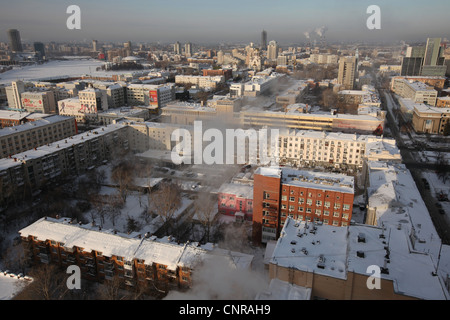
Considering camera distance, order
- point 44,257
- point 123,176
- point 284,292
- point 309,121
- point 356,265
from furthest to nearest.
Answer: point 309,121
point 123,176
point 44,257
point 356,265
point 284,292

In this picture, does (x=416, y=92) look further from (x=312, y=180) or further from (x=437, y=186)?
(x=312, y=180)

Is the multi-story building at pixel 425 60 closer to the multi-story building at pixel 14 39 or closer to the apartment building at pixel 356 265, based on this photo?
the apartment building at pixel 356 265

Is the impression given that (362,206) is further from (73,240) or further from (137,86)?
(137,86)

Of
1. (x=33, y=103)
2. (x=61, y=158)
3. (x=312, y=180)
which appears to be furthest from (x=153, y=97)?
(x=312, y=180)

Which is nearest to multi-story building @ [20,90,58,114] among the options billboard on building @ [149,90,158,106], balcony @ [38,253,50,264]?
billboard on building @ [149,90,158,106]

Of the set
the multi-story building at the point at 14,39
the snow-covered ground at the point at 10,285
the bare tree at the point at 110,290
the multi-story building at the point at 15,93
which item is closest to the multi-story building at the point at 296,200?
the bare tree at the point at 110,290
